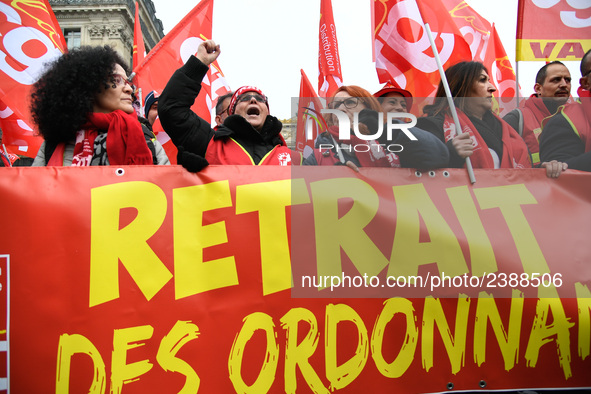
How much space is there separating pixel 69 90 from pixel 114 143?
41 cm

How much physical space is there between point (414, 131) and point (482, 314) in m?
0.93

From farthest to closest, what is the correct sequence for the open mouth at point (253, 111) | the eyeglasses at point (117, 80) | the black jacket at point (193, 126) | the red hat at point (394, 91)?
the red hat at point (394, 91) → the open mouth at point (253, 111) → the eyeglasses at point (117, 80) → the black jacket at point (193, 126)

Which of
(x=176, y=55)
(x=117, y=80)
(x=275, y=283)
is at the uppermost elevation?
(x=176, y=55)

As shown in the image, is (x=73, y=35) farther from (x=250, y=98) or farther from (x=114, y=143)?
(x=114, y=143)

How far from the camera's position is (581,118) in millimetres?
2570

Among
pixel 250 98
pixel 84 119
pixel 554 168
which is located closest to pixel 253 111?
pixel 250 98

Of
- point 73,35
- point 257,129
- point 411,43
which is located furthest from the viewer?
point 73,35

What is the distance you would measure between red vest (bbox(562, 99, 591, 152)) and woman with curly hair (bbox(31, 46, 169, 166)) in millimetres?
2317

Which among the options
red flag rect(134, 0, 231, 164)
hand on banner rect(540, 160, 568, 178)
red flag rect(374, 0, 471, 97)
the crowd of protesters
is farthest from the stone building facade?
hand on banner rect(540, 160, 568, 178)

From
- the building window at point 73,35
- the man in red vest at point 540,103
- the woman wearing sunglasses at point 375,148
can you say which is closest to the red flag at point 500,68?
the man in red vest at point 540,103

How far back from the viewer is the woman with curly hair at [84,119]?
7.52ft

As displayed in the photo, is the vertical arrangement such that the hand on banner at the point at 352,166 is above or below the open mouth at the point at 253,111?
below

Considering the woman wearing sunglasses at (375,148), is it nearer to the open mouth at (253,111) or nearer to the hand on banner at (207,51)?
the open mouth at (253,111)

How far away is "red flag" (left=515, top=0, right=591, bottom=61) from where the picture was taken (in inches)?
115
